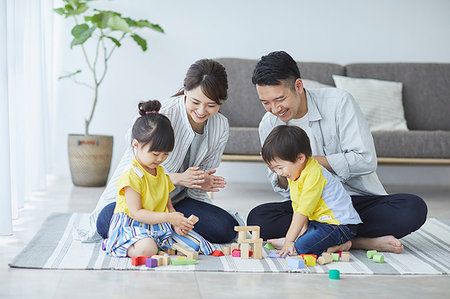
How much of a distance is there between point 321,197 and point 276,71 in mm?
485

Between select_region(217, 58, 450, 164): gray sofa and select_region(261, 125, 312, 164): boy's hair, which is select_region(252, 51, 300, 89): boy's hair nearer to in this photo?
select_region(261, 125, 312, 164): boy's hair

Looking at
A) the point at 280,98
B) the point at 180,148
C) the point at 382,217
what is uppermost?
the point at 280,98

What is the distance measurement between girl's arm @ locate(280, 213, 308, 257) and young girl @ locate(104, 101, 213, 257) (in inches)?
10.9

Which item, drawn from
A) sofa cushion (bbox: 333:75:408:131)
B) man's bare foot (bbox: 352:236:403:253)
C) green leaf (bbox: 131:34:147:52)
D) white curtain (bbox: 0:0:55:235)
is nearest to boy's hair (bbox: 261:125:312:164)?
man's bare foot (bbox: 352:236:403:253)

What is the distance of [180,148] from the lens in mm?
2354

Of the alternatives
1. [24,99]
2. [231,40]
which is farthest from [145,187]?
[231,40]

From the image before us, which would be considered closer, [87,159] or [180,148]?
[180,148]

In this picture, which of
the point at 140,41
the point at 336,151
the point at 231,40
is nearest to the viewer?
the point at 336,151

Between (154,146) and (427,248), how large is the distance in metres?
1.19

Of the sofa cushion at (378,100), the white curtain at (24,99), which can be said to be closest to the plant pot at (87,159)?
the white curtain at (24,99)

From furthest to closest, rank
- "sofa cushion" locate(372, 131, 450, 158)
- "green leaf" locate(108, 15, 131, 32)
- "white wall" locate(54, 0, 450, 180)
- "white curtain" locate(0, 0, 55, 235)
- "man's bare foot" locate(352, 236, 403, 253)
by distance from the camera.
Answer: "white wall" locate(54, 0, 450, 180) → "green leaf" locate(108, 15, 131, 32) → "sofa cushion" locate(372, 131, 450, 158) → "white curtain" locate(0, 0, 55, 235) → "man's bare foot" locate(352, 236, 403, 253)

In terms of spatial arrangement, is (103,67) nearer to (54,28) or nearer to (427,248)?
(54,28)

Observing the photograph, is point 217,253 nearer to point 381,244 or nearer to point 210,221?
point 210,221

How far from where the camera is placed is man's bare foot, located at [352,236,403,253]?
2.29 meters
